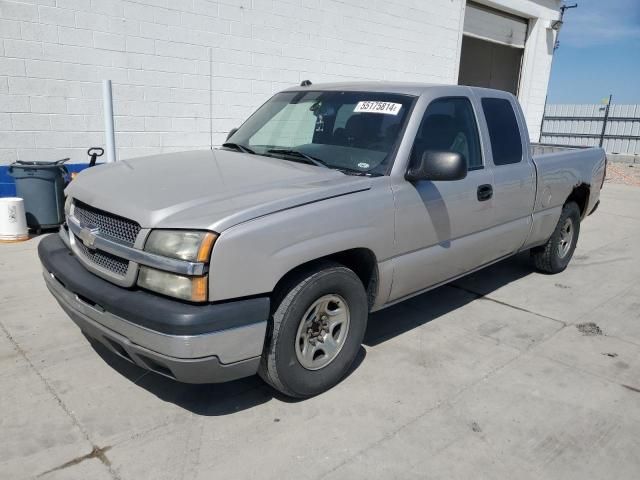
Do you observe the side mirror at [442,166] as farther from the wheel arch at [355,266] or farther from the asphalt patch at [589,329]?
the asphalt patch at [589,329]

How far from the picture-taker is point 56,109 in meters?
6.87

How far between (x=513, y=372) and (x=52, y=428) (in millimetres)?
2869

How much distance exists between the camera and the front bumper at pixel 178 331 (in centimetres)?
252

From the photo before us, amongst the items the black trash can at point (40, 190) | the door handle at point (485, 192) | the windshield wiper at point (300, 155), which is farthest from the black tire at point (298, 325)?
the black trash can at point (40, 190)

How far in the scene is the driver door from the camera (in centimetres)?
353

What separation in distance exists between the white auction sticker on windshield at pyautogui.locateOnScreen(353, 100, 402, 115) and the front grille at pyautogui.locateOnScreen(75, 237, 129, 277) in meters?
1.95

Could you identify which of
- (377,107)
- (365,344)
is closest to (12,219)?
(365,344)

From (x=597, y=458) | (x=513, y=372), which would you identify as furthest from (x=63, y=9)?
(x=597, y=458)

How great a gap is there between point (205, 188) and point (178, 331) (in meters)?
0.86

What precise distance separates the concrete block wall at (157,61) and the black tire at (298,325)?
5.38m

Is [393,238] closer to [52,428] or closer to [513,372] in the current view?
[513,372]

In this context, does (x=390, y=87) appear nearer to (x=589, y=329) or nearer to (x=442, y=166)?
(x=442, y=166)

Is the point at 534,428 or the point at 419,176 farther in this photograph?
the point at 419,176

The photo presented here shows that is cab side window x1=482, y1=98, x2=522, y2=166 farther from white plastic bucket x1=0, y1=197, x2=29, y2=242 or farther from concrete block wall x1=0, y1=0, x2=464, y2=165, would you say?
white plastic bucket x1=0, y1=197, x2=29, y2=242
